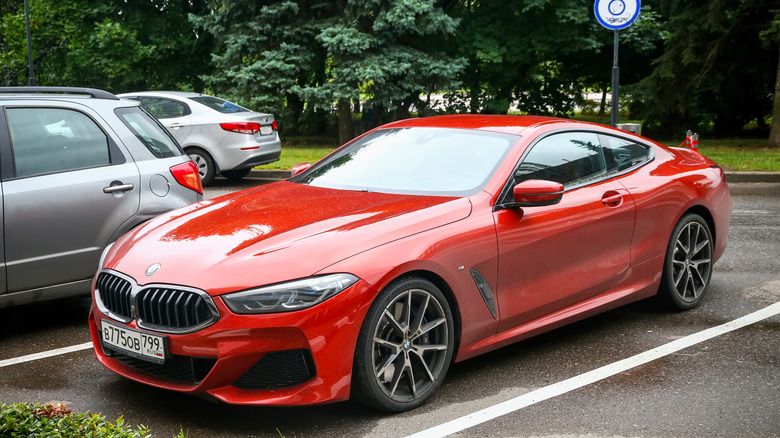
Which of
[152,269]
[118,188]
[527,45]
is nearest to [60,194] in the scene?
[118,188]

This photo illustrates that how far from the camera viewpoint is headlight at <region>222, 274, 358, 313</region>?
3770 mm

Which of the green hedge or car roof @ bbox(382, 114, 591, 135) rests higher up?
car roof @ bbox(382, 114, 591, 135)

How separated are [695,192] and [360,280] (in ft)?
10.3

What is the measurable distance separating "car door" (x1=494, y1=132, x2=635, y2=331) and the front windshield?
0.23 meters

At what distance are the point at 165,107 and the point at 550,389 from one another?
11364 millimetres

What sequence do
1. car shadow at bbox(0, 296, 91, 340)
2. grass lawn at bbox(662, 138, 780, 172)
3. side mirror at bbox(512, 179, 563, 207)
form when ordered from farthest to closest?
grass lawn at bbox(662, 138, 780, 172)
car shadow at bbox(0, 296, 91, 340)
side mirror at bbox(512, 179, 563, 207)

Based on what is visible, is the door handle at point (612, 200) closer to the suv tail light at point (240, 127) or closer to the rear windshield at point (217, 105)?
the suv tail light at point (240, 127)

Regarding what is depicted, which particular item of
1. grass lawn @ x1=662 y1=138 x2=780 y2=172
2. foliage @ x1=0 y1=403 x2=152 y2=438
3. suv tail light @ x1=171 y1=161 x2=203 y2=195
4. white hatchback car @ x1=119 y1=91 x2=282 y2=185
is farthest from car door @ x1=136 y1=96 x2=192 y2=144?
foliage @ x1=0 y1=403 x2=152 y2=438

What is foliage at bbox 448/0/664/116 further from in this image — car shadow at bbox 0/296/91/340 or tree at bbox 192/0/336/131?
car shadow at bbox 0/296/91/340

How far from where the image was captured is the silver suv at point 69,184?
5453 millimetres

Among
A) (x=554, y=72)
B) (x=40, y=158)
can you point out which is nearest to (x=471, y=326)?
(x=40, y=158)

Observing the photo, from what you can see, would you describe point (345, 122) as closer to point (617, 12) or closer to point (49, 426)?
point (617, 12)

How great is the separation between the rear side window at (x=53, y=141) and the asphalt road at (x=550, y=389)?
44.8 inches

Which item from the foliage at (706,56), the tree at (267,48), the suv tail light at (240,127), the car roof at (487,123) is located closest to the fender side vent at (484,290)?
the car roof at (487,123)
